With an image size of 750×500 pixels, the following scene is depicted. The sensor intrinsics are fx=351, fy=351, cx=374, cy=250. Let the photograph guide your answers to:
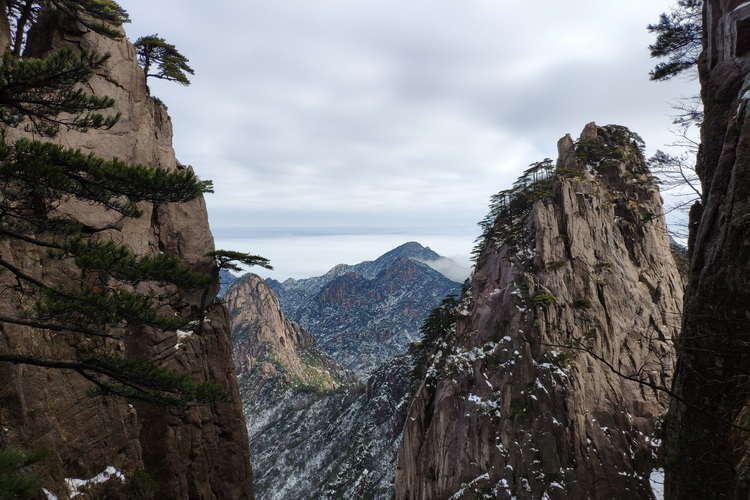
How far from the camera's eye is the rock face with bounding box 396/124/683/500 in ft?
85.2

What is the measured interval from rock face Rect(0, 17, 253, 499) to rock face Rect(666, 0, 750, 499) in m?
14.1

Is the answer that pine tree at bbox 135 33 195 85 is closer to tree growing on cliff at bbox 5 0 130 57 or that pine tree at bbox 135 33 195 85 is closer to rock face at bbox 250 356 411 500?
tree growing on cliff at bbox 5 0 130 57

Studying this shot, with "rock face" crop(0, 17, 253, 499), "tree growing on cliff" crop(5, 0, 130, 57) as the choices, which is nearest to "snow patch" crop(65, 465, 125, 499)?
"rock face" crop(0, 17, 253, 499)

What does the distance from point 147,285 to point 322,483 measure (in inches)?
3761

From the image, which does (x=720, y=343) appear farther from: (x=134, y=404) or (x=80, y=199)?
(x=134, y=404)

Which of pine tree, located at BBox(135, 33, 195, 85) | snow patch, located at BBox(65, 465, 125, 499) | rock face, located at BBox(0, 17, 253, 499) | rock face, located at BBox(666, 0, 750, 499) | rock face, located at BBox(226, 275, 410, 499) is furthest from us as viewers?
rock face, located at BBox(226, 275, 410, 499)

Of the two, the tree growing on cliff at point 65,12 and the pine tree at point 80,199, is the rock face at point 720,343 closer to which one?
the pine tree at point 80,199

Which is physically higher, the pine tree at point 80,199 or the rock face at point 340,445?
the pine tree at point 80,199

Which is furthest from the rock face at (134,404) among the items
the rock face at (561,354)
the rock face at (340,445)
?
the rock face at (340,445)

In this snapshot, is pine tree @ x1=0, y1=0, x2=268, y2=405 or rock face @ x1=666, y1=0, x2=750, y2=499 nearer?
pine tree @ x1=0, y1=0, x2=268, y2=405

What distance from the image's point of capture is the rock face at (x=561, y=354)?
85.2ft

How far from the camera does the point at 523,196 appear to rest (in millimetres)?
41719

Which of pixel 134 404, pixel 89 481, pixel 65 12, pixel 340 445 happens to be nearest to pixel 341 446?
pixel 340 445

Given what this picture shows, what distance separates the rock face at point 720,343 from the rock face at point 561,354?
16.4m
